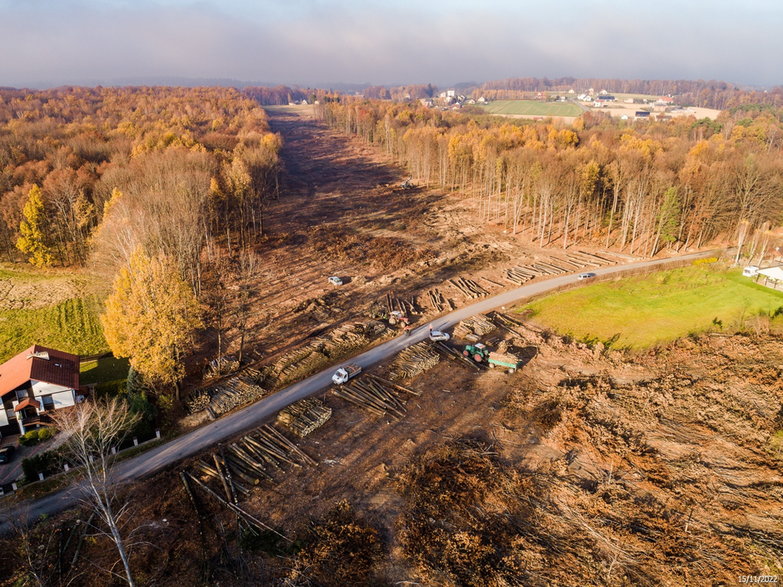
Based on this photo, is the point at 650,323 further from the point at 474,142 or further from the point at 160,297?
the point at 474,142

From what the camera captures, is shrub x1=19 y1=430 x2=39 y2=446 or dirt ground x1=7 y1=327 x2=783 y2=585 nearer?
dirt ground x1=7 y1=327 x2=783 y2=585

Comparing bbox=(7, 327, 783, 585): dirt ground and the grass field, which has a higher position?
the grass field

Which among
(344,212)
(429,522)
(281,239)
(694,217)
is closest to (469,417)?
(429,522)

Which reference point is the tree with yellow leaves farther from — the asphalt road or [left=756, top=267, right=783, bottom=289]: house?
[left=756, top=267, right=783, bottom=289]: house

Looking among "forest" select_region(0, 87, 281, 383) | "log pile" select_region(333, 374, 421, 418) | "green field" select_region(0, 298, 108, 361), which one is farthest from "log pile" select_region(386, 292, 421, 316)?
"green field" select_region(0, 298, 108, 361)

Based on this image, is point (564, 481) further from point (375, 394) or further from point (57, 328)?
point (57, 328)

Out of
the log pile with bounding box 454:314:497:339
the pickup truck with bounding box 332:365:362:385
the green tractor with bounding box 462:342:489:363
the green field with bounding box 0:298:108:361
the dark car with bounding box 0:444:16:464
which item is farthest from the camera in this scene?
the log pile with bounding box 454:314:497:339

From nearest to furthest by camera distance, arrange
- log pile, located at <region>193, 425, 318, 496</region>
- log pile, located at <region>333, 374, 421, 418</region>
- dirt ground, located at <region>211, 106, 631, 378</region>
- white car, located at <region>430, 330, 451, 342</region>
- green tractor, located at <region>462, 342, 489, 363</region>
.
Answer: log pile, located at <region>193, 425, 318, 496</region> < log pile, located at <region>333, 374, 421, 418</region> < green tractor, located at <region>462, 342, 489, 363</region> < white car, located at <region>430, 330, 451, 342</region> < dirt ground, located at <region>211, 106, 631, 378</region>
